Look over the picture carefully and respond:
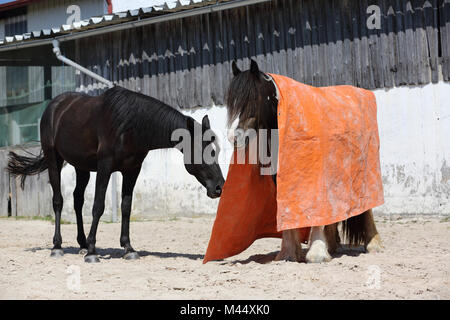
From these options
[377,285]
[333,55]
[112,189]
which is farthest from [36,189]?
[377,285]

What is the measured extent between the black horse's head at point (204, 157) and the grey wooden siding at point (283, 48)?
4575 mm

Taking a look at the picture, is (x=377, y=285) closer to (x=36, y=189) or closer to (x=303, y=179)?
(x=303, y=179)

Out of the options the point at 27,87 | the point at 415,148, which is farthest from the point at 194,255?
the point at 27,87

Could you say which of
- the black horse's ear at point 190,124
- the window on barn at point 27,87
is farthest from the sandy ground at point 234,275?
the window on barn at point 27,87

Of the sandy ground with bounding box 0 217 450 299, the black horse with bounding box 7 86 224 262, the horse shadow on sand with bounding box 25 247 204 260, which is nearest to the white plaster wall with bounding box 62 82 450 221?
the sandy ground with bounding box 0 217 450 299

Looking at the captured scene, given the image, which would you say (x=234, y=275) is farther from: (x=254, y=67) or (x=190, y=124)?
(x=190, y=124)

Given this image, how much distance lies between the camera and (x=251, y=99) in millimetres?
4516

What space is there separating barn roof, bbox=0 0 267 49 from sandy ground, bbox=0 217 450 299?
5365 mm

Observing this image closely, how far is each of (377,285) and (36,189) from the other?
1096cm

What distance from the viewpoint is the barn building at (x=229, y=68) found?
8.71 m

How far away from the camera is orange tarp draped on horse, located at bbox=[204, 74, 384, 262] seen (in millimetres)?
4695

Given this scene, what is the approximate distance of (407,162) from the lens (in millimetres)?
8836

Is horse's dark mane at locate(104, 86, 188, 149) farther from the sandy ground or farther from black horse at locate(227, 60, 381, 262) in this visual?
the sandy ground

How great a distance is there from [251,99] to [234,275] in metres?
1.46
